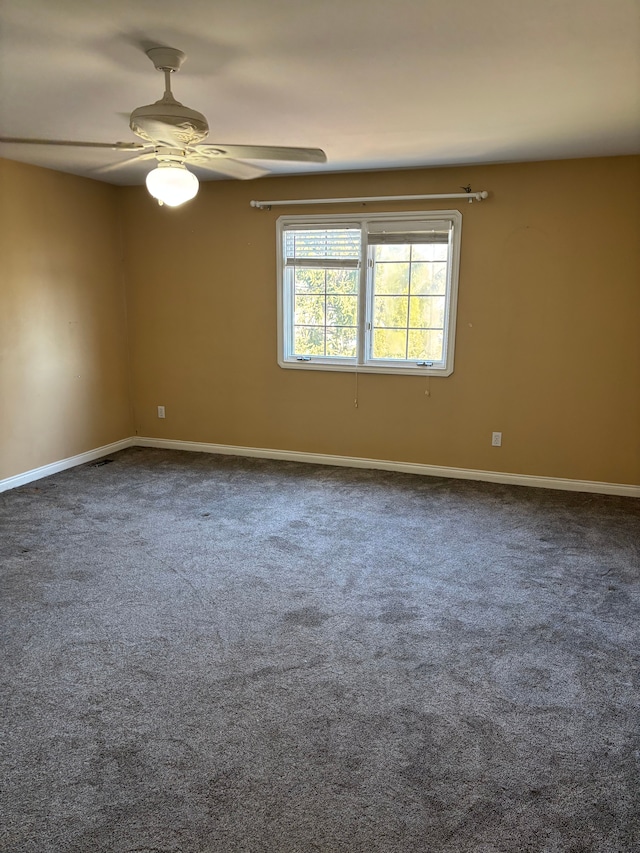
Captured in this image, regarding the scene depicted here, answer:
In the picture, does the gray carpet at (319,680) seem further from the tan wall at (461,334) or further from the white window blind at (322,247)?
the white window blind at (322,247)

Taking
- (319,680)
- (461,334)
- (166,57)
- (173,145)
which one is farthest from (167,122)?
(461,334)

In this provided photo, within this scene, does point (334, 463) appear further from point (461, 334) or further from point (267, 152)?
point (267, 152)

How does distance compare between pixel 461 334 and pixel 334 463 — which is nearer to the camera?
pixel 461 334

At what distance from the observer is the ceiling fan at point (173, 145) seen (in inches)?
82.9

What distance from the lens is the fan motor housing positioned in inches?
82.0

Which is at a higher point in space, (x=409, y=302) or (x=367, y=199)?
(x=367, y=199)

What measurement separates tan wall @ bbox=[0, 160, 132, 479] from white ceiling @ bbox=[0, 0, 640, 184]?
2.51 feet

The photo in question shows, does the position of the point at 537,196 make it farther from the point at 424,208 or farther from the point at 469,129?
the point at 469,129

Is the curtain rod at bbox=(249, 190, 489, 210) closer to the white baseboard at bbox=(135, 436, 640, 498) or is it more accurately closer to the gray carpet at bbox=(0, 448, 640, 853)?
the white baseboard at bbox=(135, 436, 640, 498)

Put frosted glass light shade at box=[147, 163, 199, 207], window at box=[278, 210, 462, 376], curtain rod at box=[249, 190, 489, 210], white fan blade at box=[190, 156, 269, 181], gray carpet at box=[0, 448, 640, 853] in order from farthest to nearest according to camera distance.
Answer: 1. window at box=[278, 210, 462, 376]
2. curtain rod at box=[249, 190, 489, 210]
3. white fan blade at box=[190, 156, 269, 181]
4. frosted glass light shade at box=[147, 163, 199, 207]
5. gray carpet at box=[0, 448, 640, 853]

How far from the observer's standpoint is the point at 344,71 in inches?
94.7

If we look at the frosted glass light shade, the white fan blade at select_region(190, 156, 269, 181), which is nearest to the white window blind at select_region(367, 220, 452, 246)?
the white fan blade at select_region(190, 156, 269, 181)

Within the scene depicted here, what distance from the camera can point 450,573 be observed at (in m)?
3.12

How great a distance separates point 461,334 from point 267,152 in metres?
2.49
